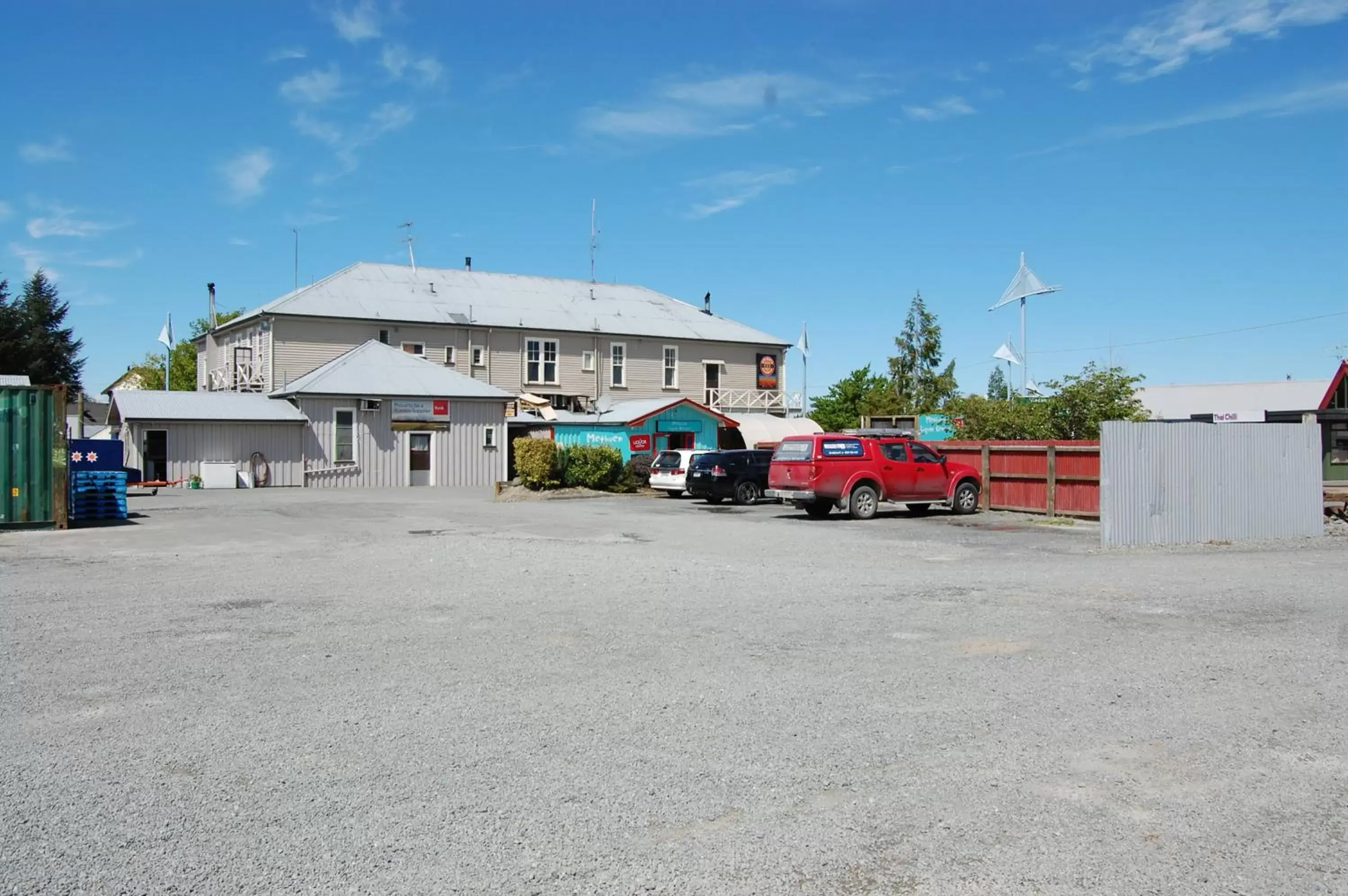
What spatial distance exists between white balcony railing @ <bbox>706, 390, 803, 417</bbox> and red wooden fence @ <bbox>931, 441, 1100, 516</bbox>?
25.5 meters

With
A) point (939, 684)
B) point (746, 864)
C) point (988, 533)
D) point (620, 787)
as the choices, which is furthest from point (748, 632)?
point (988, 533)

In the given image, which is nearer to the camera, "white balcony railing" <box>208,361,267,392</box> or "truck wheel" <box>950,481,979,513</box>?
"truck wheel" <box>950,481,979,513</box>

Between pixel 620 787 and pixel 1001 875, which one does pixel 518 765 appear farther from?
pixel 1001 875

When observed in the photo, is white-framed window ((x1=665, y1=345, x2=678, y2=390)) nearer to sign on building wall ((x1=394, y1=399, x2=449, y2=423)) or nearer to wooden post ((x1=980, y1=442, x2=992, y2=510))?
sign on building wall ((x1=394, y1=399, x2=449, y2=423))

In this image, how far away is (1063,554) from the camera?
15.7 meters

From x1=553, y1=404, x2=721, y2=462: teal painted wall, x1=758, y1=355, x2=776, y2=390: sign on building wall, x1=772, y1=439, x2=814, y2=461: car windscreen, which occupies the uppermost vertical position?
x1=758, y1=355, x2=776, y2=390: sign on building wall

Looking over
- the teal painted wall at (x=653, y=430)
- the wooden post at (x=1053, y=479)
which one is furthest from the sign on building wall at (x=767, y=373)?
the wooden post at (x=1053, y=479)

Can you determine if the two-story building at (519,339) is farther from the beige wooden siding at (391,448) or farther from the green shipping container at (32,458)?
the green shipping container at (32,458)

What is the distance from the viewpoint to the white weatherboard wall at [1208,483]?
16.7 meters

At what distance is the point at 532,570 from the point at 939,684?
711cm

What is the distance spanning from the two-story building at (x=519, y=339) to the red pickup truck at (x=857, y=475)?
23.2 m

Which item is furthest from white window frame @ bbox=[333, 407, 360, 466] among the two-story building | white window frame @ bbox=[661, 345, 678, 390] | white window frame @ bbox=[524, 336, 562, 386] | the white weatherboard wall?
the white weatherboard wall

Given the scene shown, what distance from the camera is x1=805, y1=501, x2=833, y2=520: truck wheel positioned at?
22.6 meters

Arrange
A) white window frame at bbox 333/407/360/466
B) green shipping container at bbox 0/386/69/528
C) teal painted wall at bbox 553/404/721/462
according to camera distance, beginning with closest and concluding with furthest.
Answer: green shipping container at bbox 0/386/69/528
white window frame at bbox 333/407/360/466
teal painted wall at bbox 553/404/721/462
